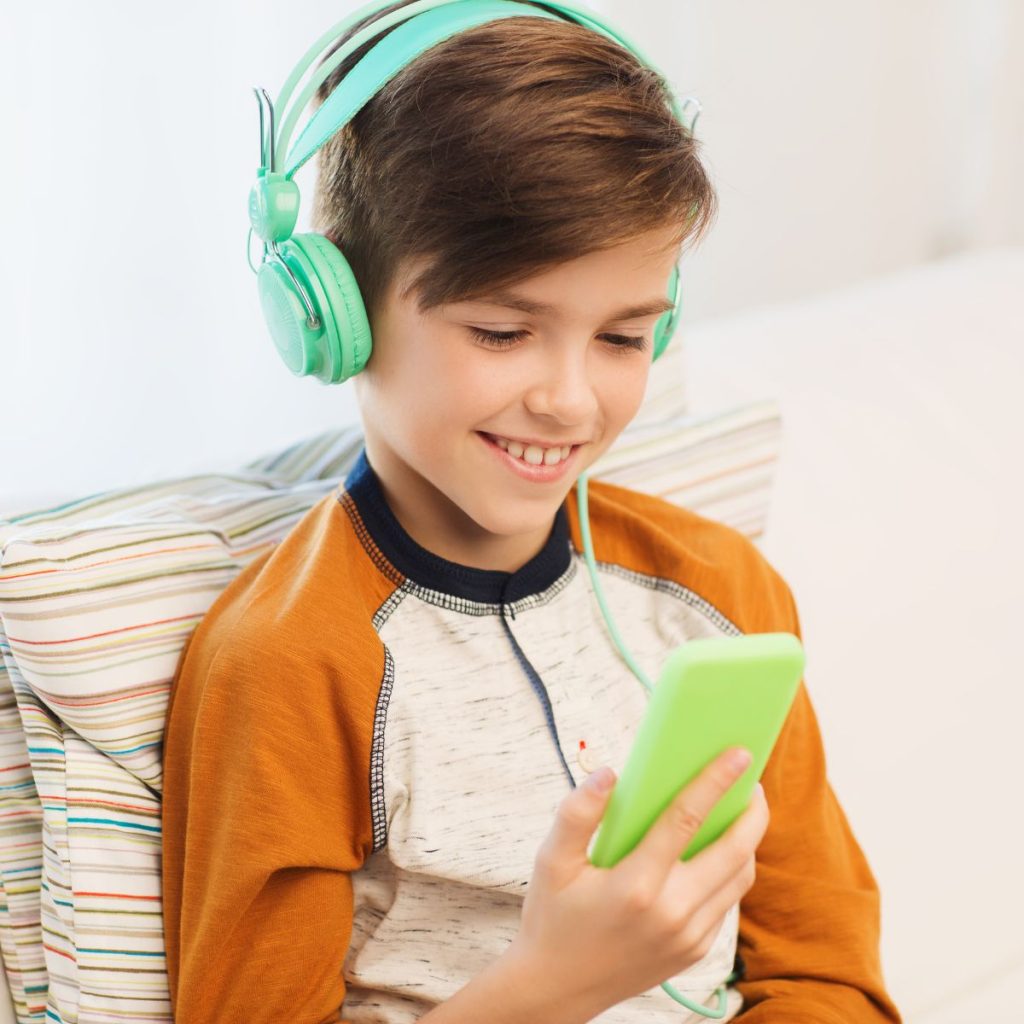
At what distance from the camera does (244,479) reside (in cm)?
114

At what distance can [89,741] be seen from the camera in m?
0.90

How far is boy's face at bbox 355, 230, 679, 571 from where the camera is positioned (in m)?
0.83

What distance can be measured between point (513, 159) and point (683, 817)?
1.37ft

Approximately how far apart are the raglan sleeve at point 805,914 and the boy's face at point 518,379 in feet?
1.13

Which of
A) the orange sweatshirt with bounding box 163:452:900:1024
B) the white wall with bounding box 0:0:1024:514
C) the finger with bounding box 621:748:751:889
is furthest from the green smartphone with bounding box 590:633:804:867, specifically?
the white wall with bounding box 0:0:1024:514

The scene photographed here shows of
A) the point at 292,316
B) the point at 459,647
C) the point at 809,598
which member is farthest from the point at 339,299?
the point at 809,598

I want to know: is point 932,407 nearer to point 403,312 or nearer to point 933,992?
point 933,992

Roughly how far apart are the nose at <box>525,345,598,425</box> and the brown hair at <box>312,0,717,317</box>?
0.21 ft

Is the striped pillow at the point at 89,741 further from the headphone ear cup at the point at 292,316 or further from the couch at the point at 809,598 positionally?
the headphone ear cup at the point at 292,316

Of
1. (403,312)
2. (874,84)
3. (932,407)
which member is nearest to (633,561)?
(403,312)

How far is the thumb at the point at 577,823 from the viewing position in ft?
2.24

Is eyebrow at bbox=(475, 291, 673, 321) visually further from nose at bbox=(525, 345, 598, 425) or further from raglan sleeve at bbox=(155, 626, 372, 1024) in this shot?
raglan sleeve at bbox=(155, 626, 372, 1024)

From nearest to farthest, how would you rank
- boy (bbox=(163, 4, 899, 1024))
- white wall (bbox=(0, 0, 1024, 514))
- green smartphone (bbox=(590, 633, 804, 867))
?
green smartphone (bbox=(590, 633, 804, 867))
boy (bbox=(163, 4, 899, 1024))
white wall (bbox=(0, 0, 1024, 514))

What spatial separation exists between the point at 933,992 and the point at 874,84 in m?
1.58
